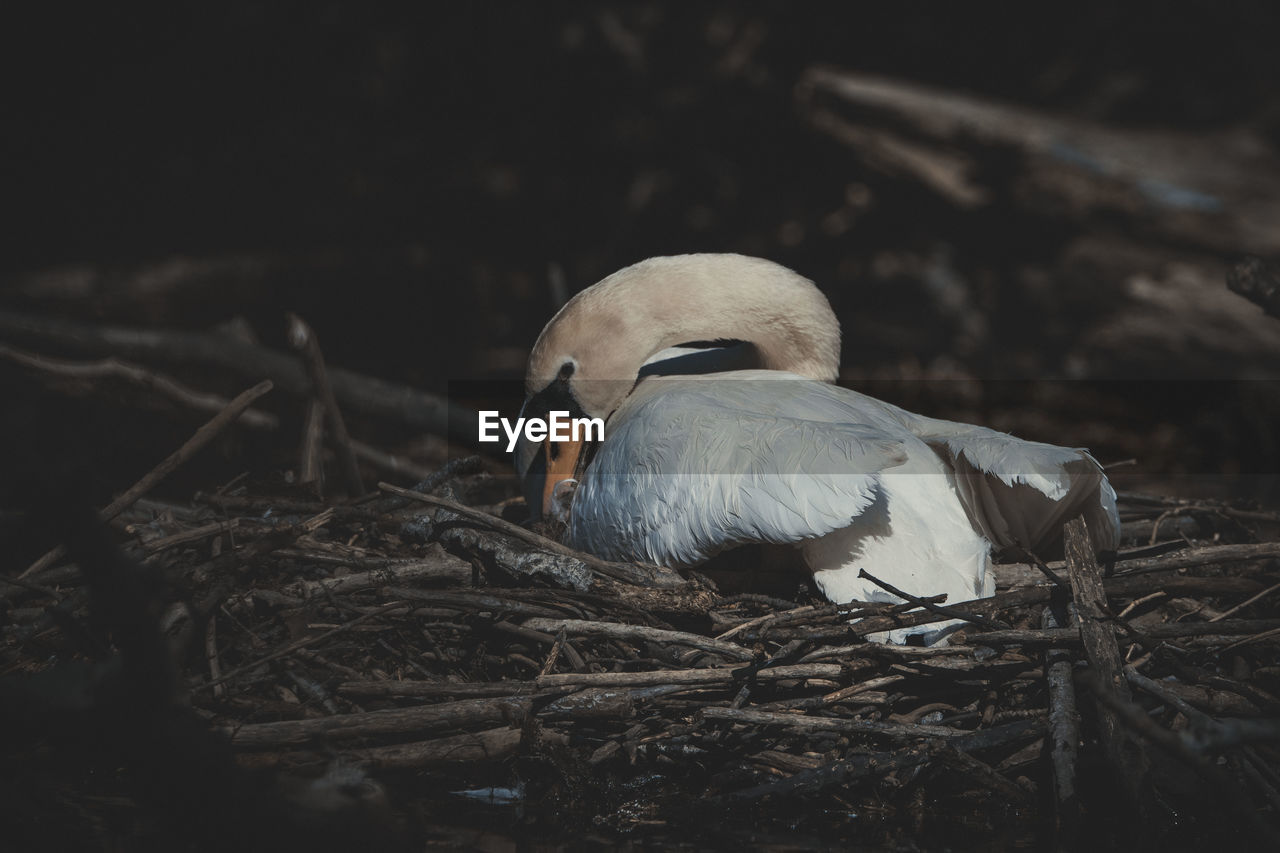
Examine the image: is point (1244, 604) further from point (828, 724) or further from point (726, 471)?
point (726, 471)

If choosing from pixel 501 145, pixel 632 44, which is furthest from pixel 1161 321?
pixel 501 145

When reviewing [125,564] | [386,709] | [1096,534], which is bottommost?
[386,709]

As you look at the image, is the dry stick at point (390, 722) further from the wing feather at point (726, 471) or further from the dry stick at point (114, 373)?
the dry stick at point (114, 373)

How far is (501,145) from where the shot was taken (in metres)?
8.65

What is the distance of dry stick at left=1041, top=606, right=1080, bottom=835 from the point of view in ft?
9.56

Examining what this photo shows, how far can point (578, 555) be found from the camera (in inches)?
146

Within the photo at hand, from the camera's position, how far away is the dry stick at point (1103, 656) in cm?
295

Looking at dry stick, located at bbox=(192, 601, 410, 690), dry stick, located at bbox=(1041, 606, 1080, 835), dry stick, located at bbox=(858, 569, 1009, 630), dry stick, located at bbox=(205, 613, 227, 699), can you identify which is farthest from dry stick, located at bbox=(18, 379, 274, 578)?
dry stick, located at bbox=(1041, 606, 1080, 835)

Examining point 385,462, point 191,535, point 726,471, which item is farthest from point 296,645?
point 385,462

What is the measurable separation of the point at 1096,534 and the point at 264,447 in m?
4.19

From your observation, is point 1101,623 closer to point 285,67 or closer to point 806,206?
point 806,206

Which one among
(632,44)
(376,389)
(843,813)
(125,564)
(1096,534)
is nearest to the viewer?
(125,564)

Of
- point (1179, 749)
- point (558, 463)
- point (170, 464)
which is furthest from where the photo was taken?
point (558, 463)

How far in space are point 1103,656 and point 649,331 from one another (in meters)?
2.19
